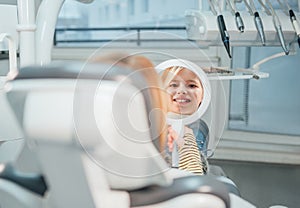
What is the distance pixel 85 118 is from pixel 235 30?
3.50ft

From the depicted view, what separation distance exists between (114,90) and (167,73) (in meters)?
0.17

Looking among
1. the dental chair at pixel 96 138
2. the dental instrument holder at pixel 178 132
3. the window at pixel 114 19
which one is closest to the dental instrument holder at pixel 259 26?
the window at pixel 114 19

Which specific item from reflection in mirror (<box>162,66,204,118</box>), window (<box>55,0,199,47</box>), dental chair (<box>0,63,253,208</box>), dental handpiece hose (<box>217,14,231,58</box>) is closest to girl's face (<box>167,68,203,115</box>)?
reflection in mirror (<box>162,66,204,118</box>)

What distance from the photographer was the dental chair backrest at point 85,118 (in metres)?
0.39

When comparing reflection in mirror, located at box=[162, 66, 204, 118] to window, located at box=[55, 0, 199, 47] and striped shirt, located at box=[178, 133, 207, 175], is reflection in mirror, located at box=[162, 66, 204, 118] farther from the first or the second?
window, located at box=[55, 0, 199, 47]

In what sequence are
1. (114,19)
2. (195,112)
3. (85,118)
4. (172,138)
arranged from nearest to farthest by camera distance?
(85,118)
(172,138)
(195,112)
(114,19)

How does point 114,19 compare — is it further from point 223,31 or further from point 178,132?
point 178,132

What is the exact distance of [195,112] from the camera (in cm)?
65

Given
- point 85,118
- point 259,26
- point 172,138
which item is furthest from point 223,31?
point 85,118

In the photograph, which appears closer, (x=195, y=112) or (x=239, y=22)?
(x=195, y=112)

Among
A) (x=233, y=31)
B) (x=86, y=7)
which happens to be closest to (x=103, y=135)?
(x=233, y=31)

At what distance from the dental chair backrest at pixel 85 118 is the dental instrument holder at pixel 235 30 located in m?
0.97

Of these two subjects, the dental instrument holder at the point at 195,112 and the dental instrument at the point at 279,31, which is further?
→ the dental instrument at the point at 279,31

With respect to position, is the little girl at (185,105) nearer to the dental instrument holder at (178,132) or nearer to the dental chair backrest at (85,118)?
the dental instrument holder at (178,132)
